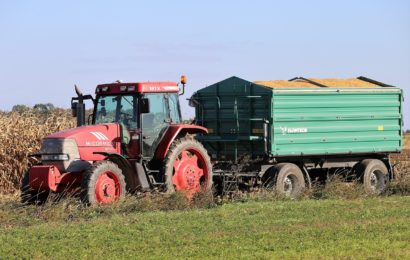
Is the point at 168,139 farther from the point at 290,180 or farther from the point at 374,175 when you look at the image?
the point at 374,175

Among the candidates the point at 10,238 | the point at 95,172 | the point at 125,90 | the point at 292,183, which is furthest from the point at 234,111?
the point at 10,238

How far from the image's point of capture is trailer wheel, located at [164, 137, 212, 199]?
16.7 m

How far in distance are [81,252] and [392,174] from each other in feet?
39.6

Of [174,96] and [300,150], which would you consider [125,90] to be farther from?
[300,150]

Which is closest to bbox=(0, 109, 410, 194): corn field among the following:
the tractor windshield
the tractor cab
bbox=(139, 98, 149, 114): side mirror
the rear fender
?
the tractor windshield

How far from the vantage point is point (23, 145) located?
21.3 m

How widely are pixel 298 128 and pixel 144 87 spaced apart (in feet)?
13.6

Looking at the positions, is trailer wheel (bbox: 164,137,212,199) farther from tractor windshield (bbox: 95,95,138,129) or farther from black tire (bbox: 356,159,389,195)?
black tire (bbox: 356,159,389,195)

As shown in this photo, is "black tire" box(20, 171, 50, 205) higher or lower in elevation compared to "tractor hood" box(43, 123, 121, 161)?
lower

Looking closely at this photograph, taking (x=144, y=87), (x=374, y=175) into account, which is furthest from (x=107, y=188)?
(x=374, y=175)

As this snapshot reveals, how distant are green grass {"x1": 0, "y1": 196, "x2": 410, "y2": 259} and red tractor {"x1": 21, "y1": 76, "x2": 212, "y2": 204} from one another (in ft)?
2.14

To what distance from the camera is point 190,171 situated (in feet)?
56.6

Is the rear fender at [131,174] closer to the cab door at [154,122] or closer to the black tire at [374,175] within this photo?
the cab door at [154,122]

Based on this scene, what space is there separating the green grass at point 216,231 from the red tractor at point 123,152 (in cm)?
65
